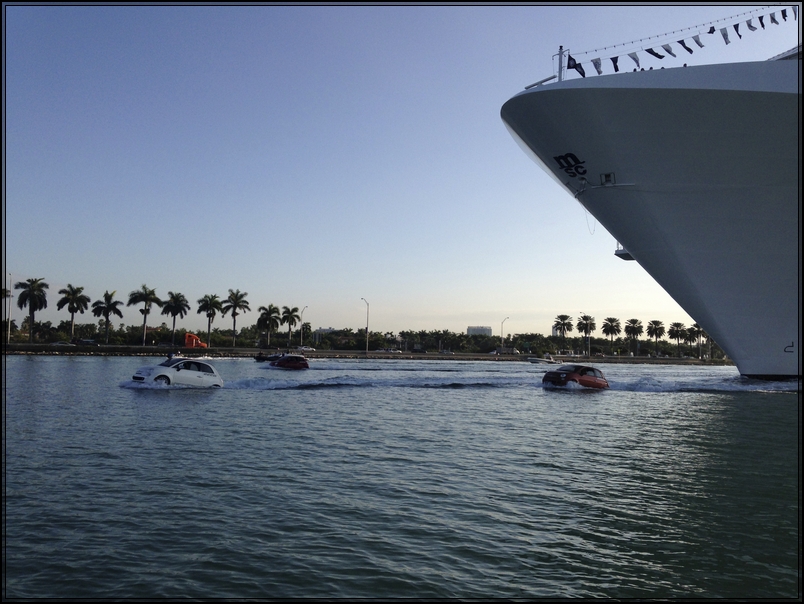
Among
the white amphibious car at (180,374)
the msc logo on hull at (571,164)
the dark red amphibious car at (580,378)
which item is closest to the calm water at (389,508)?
the white amphibious car at (180,374)

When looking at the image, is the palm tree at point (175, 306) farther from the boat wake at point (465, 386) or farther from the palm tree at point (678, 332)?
the palm tree at point (678, 332)

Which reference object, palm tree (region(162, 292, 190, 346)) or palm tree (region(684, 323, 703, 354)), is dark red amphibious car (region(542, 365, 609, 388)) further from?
palm tree (region(684, 323, 703, 354))

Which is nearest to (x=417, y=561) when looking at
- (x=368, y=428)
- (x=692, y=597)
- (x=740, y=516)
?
(x=692, y=597)

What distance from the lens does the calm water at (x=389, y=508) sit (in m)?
5.54

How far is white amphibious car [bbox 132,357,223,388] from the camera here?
2581 cm

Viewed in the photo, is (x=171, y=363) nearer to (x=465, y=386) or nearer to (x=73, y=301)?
(x=465, y=386)

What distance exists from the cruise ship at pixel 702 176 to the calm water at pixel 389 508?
9.22m

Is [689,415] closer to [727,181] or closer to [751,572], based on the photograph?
[727,181]

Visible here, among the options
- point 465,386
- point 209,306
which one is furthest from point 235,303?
→ point 465,386

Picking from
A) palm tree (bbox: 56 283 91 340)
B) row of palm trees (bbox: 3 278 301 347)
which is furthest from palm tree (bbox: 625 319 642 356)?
palm tree (bbox: 56 283 91 340)

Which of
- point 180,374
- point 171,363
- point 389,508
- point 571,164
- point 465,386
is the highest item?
point 571,164

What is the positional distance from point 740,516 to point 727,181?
57.8 ft

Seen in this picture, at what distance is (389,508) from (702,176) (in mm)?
19756

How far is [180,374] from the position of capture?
2644 centimetres
